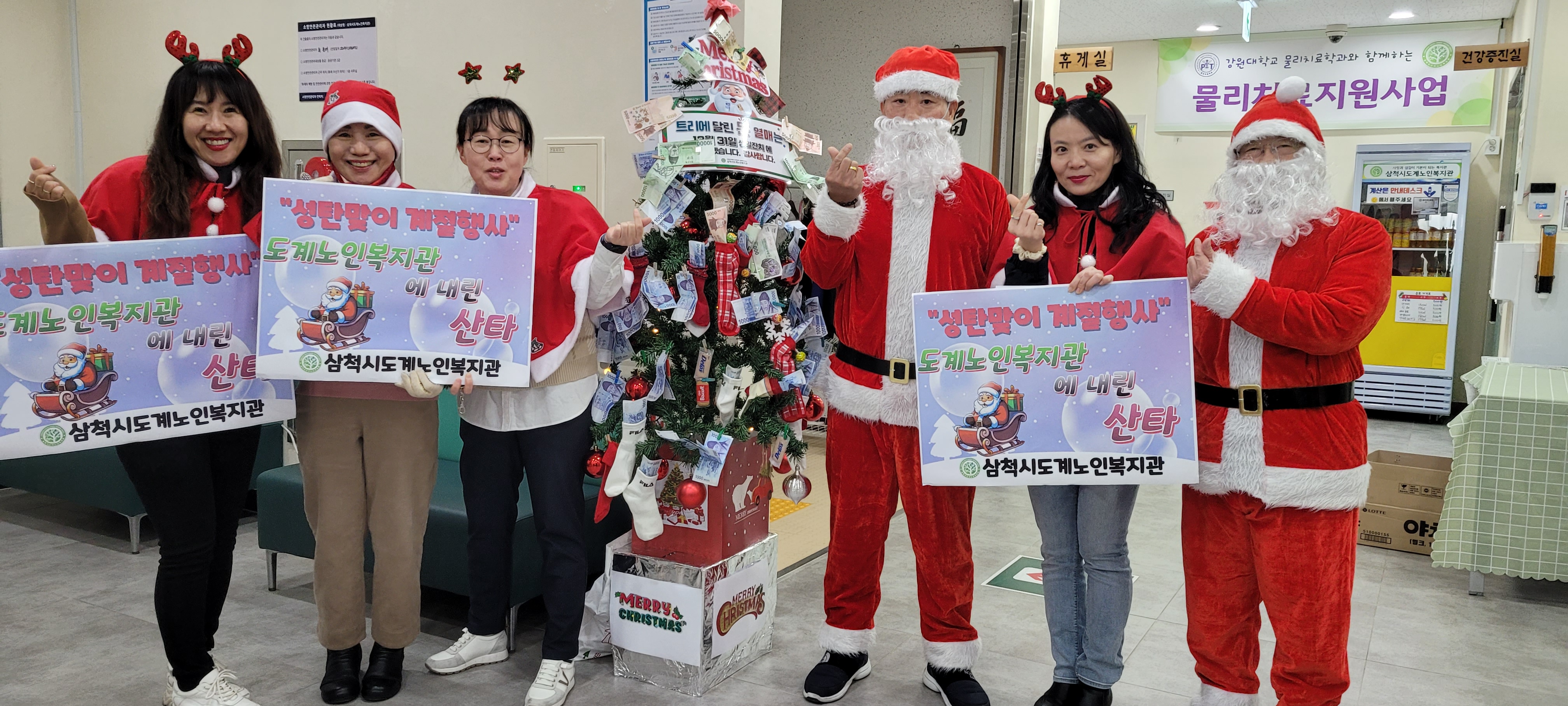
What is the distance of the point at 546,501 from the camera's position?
2.52 meters

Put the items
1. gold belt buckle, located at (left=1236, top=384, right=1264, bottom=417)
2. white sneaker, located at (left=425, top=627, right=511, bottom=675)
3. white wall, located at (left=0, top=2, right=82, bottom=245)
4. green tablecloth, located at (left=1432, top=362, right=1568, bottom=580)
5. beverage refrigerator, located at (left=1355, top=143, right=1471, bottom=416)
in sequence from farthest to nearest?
beverage refrigerator, located at (left=1355, top=143, right=1471, bottom=416), white wall, located at (left=0, top=2, right=82, bottom=245), green tablecloth, located at (left=1432, top=362, right=1568, bottom=580), white sneaker, located at (left=425, top=627, right=511, bottom=675), gold belt buckle, located at (left=1236, top=384, right=1264, bottom=417)

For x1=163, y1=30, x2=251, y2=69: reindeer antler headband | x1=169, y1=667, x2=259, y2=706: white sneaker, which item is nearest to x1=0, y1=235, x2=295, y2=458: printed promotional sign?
x1=163, y1=30, x2=251, y2=69: reindeer antler headband

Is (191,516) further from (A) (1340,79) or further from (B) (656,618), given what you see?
(A) (1340,79)

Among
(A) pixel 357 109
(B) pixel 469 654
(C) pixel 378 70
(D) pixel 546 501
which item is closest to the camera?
(A) pixel 357 109

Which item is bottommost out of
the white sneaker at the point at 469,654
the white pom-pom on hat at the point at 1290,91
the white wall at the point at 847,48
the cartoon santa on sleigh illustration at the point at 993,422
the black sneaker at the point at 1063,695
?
the white sneaker at the point at 469,654

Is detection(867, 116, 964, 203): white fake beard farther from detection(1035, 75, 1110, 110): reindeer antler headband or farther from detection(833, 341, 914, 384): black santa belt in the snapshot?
detection(833, 341, 914, 384): black santa belt

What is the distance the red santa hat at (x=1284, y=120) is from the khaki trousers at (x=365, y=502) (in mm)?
2034

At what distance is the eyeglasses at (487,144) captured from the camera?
2395 millimetres

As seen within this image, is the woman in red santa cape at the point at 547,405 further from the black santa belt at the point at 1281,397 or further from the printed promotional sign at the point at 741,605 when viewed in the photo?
the black santa belt at the point at 1281,397

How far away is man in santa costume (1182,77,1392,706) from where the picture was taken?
1909mm

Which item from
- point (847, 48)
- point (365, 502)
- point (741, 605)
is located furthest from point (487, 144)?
point (847, 48)

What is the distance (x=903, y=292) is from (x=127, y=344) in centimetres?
175

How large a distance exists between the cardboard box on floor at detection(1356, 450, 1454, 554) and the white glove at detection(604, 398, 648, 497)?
128 inches

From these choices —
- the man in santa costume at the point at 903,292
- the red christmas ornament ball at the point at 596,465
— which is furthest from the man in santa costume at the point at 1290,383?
the red christmas ornament ball at the point at 596,465
